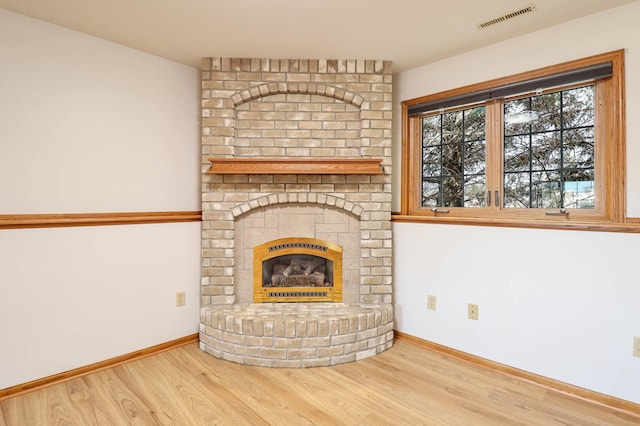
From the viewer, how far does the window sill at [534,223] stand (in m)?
1.96

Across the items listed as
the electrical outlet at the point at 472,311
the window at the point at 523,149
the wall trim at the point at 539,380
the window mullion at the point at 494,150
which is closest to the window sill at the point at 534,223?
the window at the point at 523,149

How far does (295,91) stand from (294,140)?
15.5 inches

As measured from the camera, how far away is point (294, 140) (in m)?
2.84

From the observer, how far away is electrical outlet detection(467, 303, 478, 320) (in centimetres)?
256

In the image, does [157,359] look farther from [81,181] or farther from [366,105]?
[366,105]

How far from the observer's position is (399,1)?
1.97 m

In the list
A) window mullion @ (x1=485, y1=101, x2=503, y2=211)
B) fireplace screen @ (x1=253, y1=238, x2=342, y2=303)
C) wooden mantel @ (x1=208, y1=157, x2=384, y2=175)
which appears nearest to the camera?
window mullion @ (x1=485, y1=101, x2=503, y2=211)

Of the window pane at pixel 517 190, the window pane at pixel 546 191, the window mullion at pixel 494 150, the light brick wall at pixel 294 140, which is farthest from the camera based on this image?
the light brick wall at pixel 294 140

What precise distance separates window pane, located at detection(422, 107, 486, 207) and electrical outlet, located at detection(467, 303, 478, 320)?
761 millimetres

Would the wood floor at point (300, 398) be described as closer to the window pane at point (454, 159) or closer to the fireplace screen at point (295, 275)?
the fireplace screen at point (295, 275)

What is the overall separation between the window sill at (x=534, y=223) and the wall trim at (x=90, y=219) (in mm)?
1790

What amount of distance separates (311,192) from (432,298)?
1298 millimetres

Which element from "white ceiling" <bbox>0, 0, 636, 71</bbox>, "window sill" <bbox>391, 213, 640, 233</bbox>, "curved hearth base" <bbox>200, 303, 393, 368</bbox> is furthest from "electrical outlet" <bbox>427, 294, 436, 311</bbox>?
"white ceiling" <bbox>0, 0, 636, 71</bbox>

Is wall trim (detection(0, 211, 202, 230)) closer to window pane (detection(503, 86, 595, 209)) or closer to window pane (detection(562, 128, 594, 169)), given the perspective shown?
window pane (detection(503, 86, 595, 209))
